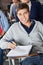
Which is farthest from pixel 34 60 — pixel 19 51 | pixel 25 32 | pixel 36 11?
pixel 36 11

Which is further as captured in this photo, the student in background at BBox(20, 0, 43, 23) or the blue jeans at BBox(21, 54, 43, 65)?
the student in background at BBox(20, 0, 43, 23)

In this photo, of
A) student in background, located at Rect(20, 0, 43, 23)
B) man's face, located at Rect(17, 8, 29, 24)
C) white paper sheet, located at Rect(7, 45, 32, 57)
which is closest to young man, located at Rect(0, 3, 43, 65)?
man's face, located at Rect(17, 8, 29, 24)

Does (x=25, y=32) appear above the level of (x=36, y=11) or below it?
above

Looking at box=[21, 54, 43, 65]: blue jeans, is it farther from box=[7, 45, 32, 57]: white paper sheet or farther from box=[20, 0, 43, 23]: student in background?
Result: box=[20, 0, 43, 23]: student in background

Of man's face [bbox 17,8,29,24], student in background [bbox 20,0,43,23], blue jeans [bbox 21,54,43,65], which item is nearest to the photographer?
blue jeans [bbox 21,54,43,65]

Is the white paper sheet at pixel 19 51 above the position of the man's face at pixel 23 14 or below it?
below

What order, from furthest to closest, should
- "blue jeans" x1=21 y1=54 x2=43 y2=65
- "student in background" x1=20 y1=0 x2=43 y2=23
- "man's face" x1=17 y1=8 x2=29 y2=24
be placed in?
"student in background" x1=20 y1=0 x2=43 y2=23
"man's face" x1=17 y1=8 x2=29 y2=24
"blue jeans" x1=21 y1=54 x2=43 y2=65

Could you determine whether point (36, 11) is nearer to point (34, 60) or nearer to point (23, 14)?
point (23, 14)

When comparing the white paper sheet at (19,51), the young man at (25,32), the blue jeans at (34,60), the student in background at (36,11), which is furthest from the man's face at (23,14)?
the student in background at (36,11)

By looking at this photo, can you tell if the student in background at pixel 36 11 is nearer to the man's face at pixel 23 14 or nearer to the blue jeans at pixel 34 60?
the man's face at pixel 23 14

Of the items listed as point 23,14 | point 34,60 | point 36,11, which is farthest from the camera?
point 36,11

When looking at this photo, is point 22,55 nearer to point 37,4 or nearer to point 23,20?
point 23,20

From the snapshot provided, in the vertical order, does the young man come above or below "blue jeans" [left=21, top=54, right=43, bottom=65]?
above

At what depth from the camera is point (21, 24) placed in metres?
2.71
